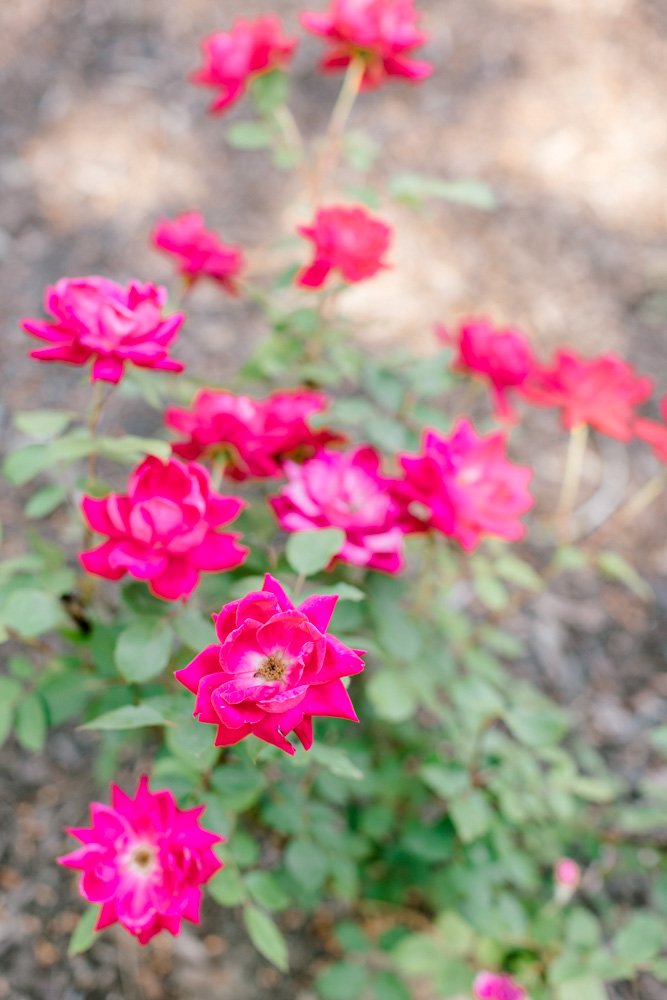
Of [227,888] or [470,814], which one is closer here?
[227,888]

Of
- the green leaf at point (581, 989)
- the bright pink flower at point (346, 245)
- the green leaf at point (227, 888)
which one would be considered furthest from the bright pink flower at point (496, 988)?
the bright pink flower at point (346, 245)

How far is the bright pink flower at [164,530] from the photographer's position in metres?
A: 0.91

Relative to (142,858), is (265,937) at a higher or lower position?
lower

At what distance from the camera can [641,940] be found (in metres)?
1.24

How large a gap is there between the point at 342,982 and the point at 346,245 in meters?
1.18

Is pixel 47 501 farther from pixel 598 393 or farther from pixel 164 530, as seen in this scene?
pixel 598 393

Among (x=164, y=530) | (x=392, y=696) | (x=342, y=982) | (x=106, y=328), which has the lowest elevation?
(x=342, y=982)

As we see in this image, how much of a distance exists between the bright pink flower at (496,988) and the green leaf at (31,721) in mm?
785

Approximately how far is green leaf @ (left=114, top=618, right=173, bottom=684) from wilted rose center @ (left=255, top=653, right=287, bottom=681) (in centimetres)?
24

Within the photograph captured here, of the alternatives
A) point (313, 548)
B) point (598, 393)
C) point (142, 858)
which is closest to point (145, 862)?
point (142, 858)

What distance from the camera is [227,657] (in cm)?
74

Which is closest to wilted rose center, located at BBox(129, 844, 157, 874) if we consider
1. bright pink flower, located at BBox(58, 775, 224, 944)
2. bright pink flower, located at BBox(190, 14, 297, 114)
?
bright pink flower, located at BBox(58, 775, 224, 944)

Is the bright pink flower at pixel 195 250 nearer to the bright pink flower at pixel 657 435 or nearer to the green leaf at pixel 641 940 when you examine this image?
the bright pink flower at pixel 657 435

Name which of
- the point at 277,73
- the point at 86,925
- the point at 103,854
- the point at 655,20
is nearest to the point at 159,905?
the point at 103,854
